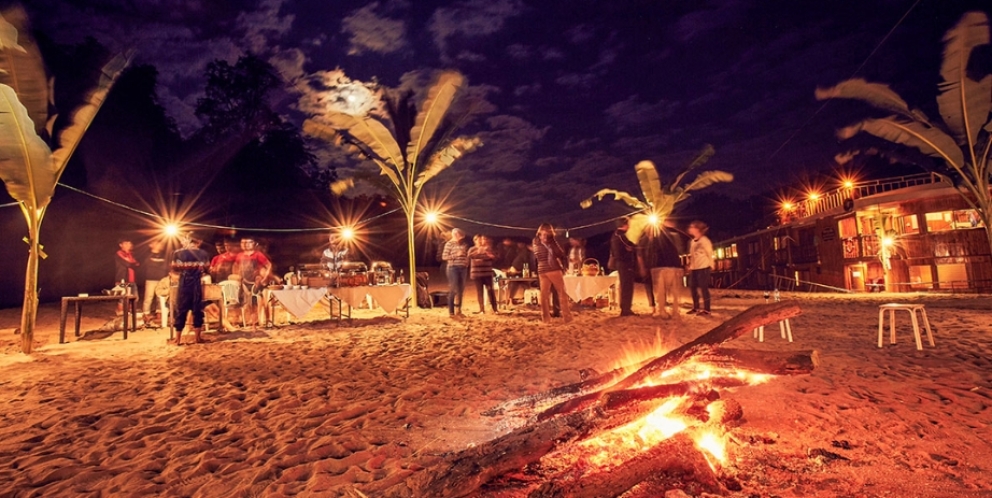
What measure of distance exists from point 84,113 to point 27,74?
80 centimetres

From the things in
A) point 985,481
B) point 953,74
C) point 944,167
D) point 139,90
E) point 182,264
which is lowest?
point 985,481

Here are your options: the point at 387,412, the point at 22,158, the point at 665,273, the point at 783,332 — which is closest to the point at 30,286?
the point at 22,158

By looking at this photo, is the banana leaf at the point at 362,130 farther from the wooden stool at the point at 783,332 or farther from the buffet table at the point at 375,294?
the wooden stool at the point at 783,332

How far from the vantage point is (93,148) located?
16.5m

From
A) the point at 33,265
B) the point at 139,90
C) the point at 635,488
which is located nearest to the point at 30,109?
the point at 33,265

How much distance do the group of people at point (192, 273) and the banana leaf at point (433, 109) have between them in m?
4.86

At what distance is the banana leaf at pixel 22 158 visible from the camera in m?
6.71

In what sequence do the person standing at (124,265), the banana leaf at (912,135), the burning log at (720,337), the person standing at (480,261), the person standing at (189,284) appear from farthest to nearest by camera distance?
1. the banana leaf at (912,135)
2. the person standing at (480,261)
3. the person standing at (124,265)
4. the person standing at (189,284)
5. the burning log at (720,337)

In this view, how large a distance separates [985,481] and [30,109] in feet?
37.5

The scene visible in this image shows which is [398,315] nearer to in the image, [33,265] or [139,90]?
A: [33,265]

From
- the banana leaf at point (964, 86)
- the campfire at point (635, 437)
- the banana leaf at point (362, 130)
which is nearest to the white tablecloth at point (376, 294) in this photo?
the banana leaf at point (362, 130)

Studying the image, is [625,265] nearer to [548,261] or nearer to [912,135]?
[548,261]

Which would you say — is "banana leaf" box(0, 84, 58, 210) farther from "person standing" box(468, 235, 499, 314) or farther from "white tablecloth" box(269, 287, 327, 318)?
→ "person standing" box(468, 235, 499, 314)

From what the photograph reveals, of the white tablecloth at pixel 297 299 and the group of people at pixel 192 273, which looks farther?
the white tablecloth at pixel 297 299
